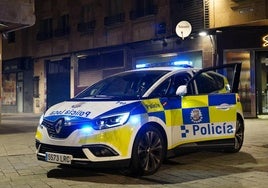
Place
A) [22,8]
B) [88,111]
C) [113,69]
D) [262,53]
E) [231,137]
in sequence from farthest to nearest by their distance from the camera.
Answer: [113,69] < [262,53] < [22,8] < [231,137] < [88,111]

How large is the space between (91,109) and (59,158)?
871 millimetres

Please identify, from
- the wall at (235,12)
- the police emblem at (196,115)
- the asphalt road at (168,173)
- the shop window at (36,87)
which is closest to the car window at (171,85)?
the police emblem at (196,115)

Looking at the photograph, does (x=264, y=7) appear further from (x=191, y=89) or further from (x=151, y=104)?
(x=151, y=104)

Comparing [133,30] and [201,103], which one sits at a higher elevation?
[133,30]

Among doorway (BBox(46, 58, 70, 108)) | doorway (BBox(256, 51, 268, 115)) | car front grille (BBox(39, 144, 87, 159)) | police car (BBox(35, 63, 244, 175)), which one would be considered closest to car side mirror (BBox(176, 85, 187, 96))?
police car (BBox(35, 63, 244, 175))

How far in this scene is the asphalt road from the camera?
6.66 m

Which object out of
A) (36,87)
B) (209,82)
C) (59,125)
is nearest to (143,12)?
(36,87)

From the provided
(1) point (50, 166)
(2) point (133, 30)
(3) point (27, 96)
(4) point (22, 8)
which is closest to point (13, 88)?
(3) point (27, 96)

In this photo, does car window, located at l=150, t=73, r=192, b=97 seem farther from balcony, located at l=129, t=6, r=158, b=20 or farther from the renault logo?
balcony, located at l=129, t=6, r=158, b=20

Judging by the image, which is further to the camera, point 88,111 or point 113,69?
point 113,69

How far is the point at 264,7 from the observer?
16906mm

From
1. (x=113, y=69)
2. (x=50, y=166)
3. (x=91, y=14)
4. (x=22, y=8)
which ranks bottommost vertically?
(x=50, y=166)

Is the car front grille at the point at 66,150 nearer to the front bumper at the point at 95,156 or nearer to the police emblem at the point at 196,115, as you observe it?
the front bumper at the point at 95,156

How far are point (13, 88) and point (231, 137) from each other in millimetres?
27098
